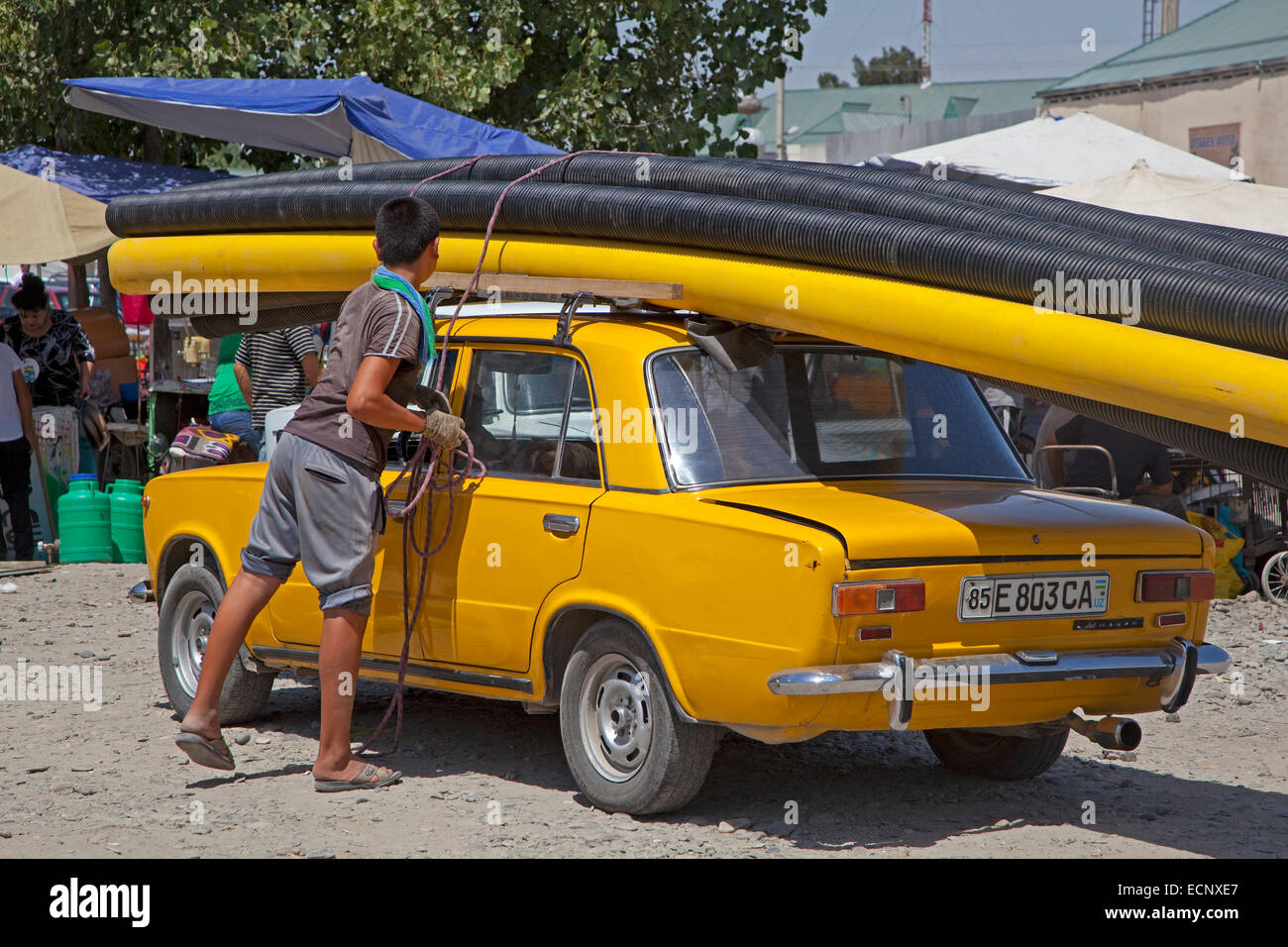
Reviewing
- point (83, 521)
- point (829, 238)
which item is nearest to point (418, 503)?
point (829, 238)

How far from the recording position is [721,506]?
16.0 ft

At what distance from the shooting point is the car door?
5352mm

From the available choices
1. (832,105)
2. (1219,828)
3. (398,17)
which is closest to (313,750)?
(1219,828)

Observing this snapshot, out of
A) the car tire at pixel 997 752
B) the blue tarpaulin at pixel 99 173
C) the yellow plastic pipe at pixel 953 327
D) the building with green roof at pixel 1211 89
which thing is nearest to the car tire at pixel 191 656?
Answer: the yellow plastic pipe at pixel 953 327

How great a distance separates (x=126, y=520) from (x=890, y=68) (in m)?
104

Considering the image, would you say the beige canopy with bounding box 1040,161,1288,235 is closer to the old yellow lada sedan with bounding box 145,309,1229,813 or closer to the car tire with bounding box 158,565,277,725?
the old yellow lada sedan with bounding box 145,309,1229,813

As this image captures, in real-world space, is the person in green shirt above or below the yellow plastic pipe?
below

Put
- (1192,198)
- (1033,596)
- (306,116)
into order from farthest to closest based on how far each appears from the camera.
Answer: (1192,198) < (306,116) < (1033,596)

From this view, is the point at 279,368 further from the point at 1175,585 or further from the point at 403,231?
the point at 1175,585

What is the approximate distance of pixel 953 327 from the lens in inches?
191

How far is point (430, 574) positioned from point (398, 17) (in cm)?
1184

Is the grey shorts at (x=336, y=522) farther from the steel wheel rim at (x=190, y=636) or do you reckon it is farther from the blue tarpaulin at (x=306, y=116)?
the blue tarpaulin at (x=306, y=116)

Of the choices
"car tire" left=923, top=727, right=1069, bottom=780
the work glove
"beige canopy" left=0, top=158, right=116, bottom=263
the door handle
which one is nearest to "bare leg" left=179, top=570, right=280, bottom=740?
the work glove

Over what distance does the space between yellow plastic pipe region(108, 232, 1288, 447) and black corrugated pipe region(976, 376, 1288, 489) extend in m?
0.17
